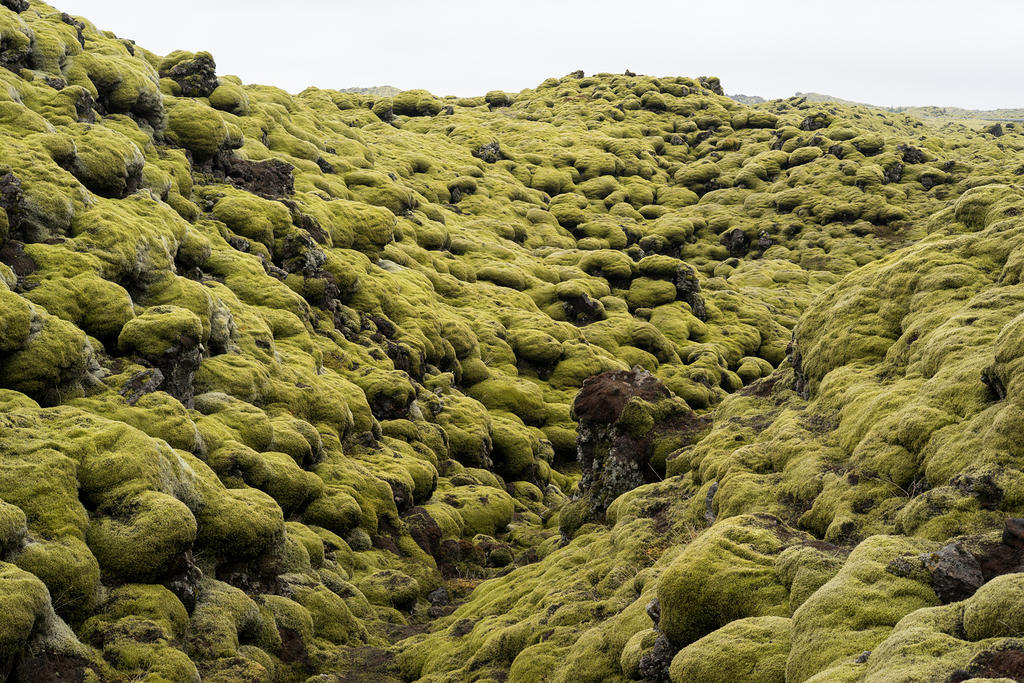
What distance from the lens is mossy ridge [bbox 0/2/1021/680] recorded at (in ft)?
65.2

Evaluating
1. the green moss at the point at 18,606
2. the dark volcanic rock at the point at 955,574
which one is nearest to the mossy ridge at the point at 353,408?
the green moss at the point at 18,606

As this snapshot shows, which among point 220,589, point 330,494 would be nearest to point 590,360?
point 330,494

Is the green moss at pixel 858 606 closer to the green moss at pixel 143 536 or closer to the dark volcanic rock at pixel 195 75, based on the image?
the green moss at pixel 143 536

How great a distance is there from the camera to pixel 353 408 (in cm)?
4359

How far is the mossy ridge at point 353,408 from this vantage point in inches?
782

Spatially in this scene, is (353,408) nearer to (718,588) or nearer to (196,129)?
Answer: (196,129)

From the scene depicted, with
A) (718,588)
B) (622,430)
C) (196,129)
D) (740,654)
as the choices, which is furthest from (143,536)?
(196,129)

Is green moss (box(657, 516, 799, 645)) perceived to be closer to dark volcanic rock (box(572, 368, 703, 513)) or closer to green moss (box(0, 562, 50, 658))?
green moss (box(0, 562, 50, 658))

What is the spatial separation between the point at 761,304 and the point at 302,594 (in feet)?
280

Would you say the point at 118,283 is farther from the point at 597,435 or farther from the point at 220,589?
the point at 597,435

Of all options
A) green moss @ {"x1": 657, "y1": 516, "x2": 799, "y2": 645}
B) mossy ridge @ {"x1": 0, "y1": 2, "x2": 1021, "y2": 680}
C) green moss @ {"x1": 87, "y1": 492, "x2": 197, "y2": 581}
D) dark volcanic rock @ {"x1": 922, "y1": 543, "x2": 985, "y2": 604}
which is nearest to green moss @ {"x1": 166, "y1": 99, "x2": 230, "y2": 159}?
mossy ridge @ {"x1": 0, "y1": 2, "x2": 1021, "y2": 680}

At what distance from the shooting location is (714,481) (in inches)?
1029

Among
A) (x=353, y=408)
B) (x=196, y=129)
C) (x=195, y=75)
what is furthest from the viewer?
(x=195, y=75)

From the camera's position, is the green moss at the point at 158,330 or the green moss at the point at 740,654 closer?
the green moss at the point at 740,654
